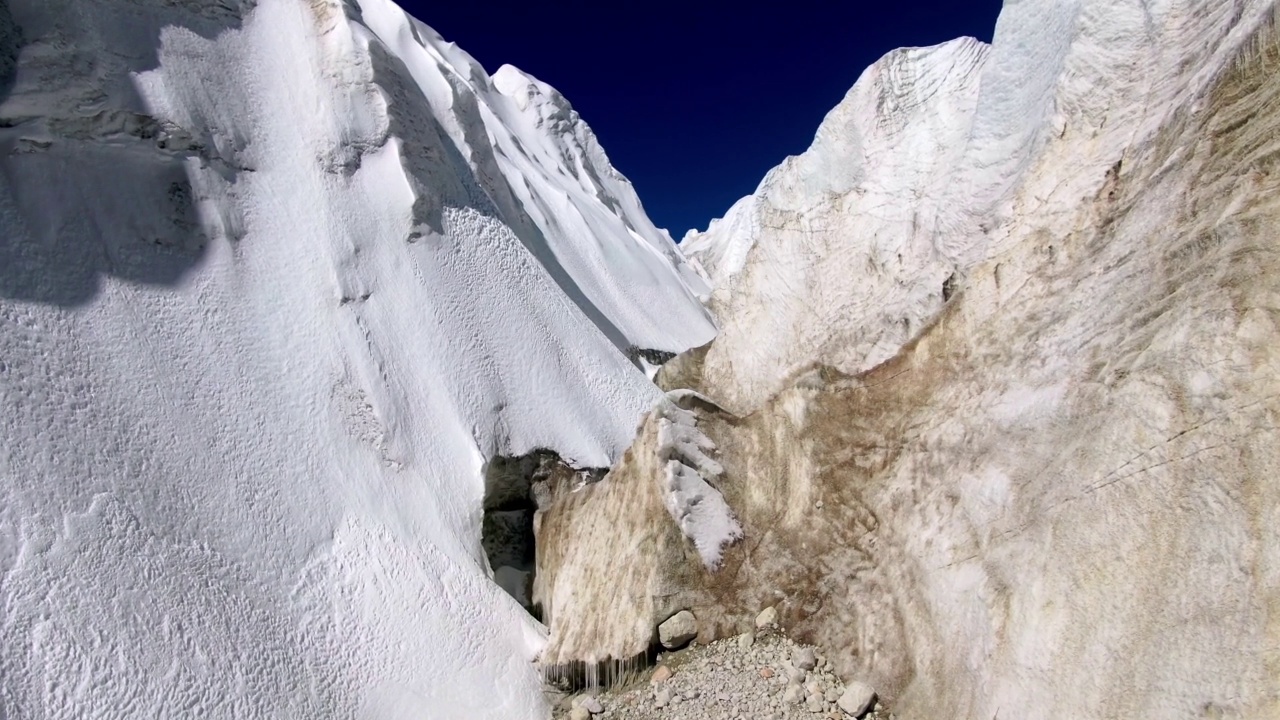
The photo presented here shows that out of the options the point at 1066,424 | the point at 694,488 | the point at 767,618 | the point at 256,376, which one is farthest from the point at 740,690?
the point at 256,376

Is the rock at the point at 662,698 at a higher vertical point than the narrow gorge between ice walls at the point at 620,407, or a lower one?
lower

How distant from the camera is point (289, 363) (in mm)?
6242

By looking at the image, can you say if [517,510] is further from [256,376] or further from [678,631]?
[256,376]

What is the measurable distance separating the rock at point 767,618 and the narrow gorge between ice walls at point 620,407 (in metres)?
0.14

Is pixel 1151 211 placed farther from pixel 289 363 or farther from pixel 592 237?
pixel 592 237

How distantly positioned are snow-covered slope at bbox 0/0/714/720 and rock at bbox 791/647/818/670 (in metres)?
2.01

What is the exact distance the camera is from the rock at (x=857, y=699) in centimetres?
392

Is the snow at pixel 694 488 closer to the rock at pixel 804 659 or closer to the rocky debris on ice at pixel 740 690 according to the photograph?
the rocky debris on ice at pixel 740 690

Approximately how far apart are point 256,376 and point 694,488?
3.75m

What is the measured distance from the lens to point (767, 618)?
4770 mm

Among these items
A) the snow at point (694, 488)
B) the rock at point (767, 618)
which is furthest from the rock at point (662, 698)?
the snow at point (694, 488)

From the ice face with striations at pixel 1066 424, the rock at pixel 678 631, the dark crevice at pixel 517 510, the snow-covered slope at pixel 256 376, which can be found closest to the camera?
the ice face with striations at pixel 1066 424

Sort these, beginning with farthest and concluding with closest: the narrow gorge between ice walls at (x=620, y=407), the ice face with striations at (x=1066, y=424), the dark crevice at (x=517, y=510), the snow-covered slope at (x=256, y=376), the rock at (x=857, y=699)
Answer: the dark crevice at (x=517, y=510) → the snow-covered slope at (x=256, y=376) → the rock at (x=857, y=699) → the narrow gorge between ice walls at (x=620, y=407) → the ice face with striations at (x=1066, y=424)

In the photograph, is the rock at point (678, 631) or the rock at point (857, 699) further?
the rock at point (678, 631)
